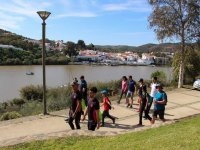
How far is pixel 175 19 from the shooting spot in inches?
860

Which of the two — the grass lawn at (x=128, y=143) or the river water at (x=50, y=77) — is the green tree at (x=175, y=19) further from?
the grass lawn at (x=128, y=143)

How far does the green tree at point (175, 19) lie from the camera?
2158 centimetres

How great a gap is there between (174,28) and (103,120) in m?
12.3

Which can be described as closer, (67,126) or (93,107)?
(93,107)

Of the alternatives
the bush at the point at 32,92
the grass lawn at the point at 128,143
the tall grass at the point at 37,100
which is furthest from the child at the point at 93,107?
the bush at the point at 32,92

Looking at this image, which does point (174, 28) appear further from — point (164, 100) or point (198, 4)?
point (164, 100)

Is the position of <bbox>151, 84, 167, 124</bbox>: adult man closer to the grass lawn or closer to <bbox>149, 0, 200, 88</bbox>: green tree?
the grass lawn

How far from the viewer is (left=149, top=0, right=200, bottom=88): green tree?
21.6 m

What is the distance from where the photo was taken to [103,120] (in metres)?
11.3

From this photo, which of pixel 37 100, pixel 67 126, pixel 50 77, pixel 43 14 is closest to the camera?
pixel 67 126

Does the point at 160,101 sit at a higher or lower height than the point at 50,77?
higher

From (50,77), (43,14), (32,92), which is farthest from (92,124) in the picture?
(50,77)

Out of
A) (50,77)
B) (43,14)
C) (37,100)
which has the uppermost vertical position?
(43,14)

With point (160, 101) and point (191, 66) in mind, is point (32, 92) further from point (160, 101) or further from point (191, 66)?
point (191, 66)
